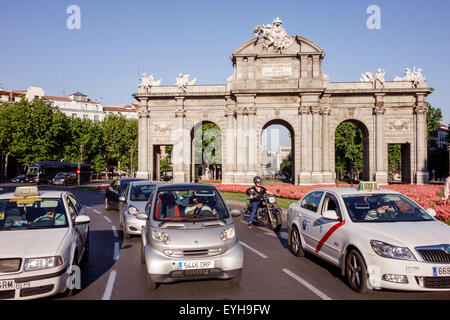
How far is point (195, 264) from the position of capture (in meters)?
5.81

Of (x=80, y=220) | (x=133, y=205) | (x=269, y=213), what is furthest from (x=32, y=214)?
(x=269, y=213)

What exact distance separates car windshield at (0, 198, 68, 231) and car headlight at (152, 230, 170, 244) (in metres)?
1.69

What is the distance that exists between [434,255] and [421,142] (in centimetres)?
3461

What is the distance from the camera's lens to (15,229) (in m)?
6.25

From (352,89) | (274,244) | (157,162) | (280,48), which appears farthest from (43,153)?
(274,244)

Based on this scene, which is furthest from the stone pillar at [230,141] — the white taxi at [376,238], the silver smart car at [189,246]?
the silver smart car at [189,246]

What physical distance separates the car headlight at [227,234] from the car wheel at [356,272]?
2057 mm

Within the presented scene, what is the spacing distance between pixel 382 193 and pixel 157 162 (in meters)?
34.5

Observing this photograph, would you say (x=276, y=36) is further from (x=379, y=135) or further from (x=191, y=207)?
(x=191, y=207)

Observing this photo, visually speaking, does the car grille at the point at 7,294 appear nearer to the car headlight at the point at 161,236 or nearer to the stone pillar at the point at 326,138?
the car headlight at the point at 161,236

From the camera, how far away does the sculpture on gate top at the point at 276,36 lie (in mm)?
35062

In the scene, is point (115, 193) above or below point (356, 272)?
above

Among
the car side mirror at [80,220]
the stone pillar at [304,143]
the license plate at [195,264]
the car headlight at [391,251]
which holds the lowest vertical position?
the license plate at [195,264]

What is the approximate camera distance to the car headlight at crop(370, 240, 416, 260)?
18.1 ft
